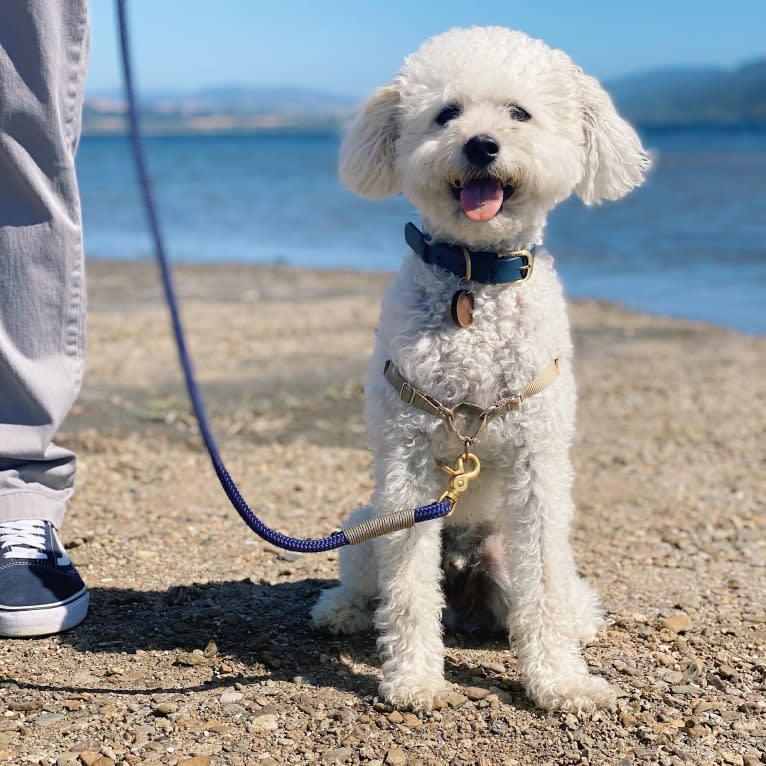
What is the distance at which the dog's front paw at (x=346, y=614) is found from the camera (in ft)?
11.1

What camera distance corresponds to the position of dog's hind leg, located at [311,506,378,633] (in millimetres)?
3367

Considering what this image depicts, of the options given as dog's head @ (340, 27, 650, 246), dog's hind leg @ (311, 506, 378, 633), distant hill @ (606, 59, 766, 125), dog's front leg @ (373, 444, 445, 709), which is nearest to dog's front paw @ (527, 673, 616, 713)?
dog's front leg @ (373, 444, 445, 709)

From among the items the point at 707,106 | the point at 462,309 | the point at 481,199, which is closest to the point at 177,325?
the point at 462,309

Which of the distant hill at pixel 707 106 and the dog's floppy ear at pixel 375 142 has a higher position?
the distant hill at pixel 707 106

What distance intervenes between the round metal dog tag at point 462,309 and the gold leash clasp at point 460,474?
1.23 feet

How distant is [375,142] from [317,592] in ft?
5.69

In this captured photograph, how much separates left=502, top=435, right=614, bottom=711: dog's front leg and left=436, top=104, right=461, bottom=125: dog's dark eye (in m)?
0.96

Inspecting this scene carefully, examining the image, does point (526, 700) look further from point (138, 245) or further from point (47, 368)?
point (138, 245)

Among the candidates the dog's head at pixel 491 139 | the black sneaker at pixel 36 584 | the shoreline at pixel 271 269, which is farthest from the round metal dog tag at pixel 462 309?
the shoreline at pixel 271 269

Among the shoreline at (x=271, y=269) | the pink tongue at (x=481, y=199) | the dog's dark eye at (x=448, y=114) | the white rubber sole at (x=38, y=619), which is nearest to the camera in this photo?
the pink tongue at (x=481, y=199)

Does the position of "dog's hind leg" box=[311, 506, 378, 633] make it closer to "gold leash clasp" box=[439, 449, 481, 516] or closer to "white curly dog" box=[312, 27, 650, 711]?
"white curly dog" box=[312, 27, 650, 711]

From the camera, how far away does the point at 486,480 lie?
9.91ft

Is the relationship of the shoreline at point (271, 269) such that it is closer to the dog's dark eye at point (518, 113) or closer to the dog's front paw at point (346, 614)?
the dog's front paw at point (346, 614)

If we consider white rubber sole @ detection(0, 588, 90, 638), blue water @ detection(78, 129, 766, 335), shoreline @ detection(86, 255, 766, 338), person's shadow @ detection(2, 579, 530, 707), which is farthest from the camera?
blue water @ detection(78, 129, 766, 335)
